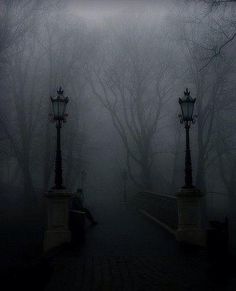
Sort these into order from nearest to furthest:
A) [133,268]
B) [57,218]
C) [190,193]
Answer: [133,268]
[190,193]
[57,218]

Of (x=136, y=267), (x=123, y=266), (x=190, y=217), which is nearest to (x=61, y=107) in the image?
(x=190, y=217)

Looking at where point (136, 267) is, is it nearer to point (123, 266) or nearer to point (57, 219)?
point (123, 266)

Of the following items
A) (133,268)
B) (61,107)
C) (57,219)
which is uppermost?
(61,107)

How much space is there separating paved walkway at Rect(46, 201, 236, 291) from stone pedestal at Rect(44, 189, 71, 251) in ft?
2.60

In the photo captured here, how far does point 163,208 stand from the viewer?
22.0 meters

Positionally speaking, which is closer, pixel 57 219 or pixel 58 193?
pixel 58 193

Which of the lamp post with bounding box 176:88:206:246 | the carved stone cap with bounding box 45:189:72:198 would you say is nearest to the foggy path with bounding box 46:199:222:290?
the lamp post with bounding box 176:88:206:246

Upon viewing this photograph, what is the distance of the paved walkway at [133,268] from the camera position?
852cm

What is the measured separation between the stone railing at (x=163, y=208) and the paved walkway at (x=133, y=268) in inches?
124

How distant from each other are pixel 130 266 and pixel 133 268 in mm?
257

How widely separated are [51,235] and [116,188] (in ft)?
164

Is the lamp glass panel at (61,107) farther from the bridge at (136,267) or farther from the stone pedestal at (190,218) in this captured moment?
the stone pedestal at (190,218)

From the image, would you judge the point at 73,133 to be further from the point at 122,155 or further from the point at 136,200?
the point at 122,155

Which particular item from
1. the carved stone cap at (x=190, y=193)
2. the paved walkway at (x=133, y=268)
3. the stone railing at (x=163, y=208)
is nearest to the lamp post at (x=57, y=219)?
the paved walkway at (x=133, y=268)
